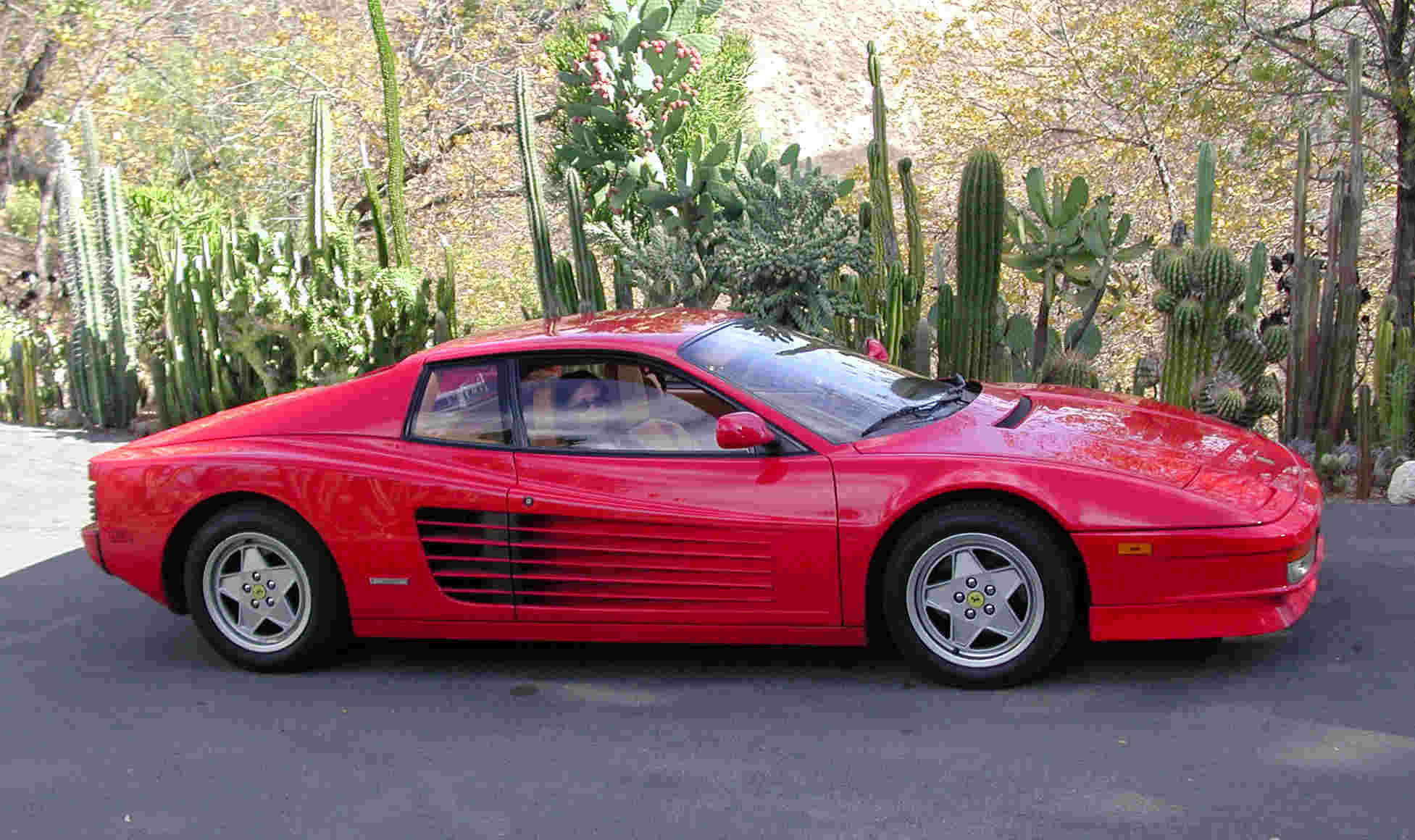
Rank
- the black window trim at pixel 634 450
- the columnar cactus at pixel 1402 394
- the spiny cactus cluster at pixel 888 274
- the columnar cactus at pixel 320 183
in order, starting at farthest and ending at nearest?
the columnar cactus at pixel 320 183 → the spiny cactus cluster at pixel 888 274 → the columnar cactus at pixel 1402 394 → the black window trim at pixel 634 450

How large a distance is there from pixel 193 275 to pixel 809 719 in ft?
29.0

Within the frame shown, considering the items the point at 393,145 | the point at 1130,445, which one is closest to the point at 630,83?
the point at 393,145

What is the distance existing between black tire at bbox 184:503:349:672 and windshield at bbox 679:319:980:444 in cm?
166

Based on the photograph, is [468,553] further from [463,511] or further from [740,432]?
[740,432]

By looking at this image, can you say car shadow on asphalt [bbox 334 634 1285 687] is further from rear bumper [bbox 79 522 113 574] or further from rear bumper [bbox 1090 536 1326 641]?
rear bumper [bbox 79 522 113 574]

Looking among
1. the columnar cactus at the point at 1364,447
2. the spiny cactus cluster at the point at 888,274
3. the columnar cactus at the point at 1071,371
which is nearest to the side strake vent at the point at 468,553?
the columnar cactus at the point at 1071,371

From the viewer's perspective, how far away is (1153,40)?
18.6 m

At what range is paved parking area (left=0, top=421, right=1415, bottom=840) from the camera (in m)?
4.06

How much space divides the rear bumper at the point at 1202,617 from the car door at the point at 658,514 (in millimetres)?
928

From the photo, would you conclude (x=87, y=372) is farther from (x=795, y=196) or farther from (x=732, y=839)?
(x=732, y=839)

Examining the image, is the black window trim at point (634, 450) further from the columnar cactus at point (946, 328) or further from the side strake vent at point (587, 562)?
the columnar cactus at point (946, 328)

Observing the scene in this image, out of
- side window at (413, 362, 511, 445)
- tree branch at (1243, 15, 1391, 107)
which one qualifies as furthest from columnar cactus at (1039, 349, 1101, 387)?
tree branch at (1243, 15, 1391, 107)

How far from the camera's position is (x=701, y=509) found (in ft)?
16.7

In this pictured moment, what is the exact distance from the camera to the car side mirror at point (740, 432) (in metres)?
5.01
